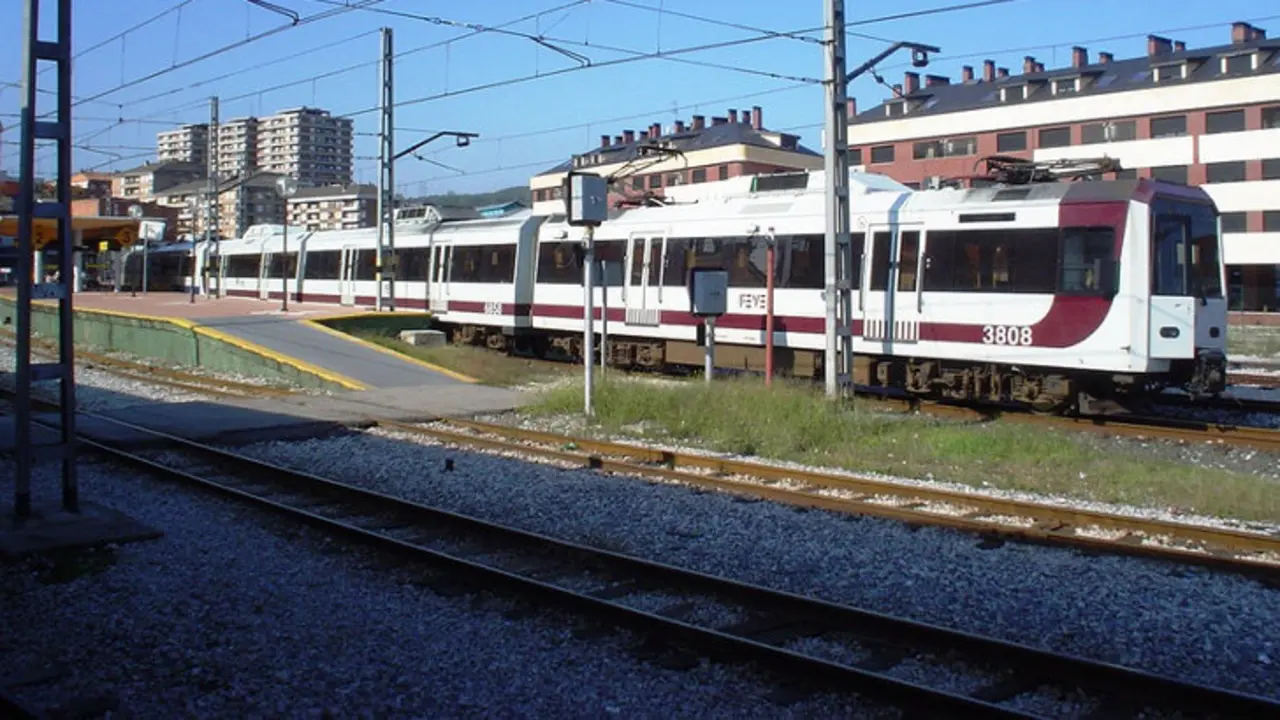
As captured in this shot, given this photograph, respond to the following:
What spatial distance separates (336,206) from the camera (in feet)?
352

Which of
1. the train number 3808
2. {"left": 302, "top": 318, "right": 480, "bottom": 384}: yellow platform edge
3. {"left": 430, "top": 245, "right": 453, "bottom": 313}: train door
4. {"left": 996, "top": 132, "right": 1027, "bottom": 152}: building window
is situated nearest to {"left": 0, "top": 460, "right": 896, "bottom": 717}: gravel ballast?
the train number 3808

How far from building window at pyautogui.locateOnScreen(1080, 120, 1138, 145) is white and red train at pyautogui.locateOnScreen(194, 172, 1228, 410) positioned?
36.8 m

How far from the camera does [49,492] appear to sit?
10414 millimetres

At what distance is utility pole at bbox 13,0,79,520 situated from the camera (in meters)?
8.22

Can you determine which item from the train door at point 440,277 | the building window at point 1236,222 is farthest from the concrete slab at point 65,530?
the building window at point 1236,222

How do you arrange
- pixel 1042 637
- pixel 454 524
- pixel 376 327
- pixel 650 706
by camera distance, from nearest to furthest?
pixel 650 706 → pixel 1042 637 → pixel 454 524 → pixel 376 327

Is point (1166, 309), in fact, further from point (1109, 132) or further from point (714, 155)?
point (714, 155)

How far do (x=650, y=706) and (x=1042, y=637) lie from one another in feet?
7.67

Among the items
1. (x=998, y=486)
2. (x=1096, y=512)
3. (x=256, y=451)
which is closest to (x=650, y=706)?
(x=1096, y=512)

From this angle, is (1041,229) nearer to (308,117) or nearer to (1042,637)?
(1042,637)

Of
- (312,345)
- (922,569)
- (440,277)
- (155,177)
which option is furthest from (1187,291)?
(155,177)

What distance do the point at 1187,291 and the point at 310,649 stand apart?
41.7 ft

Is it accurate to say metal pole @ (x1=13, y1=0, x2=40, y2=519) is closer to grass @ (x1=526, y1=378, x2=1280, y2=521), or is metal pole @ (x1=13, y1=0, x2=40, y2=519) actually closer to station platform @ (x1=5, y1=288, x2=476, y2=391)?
grass @ (x1=526, y1=378, x2=1280, y2=521)

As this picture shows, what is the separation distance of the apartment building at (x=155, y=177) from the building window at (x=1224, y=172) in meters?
99.5
